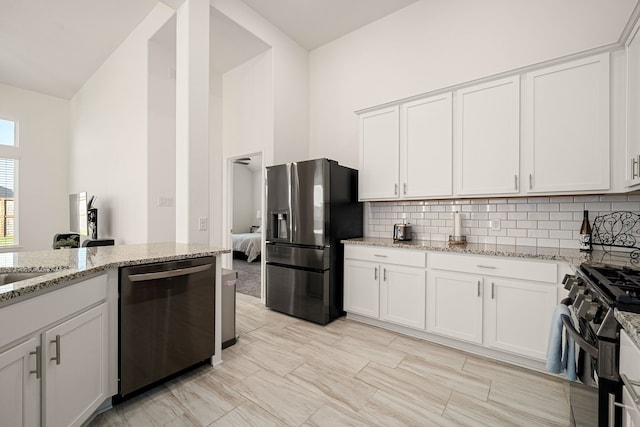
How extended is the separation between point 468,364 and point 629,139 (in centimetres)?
200

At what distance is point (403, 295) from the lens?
2.80 metres

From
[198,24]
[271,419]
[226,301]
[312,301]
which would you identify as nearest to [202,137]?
[198,24]

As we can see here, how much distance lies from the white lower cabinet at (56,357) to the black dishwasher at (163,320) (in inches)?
4.3

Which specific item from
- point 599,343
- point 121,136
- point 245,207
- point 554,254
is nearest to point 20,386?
point 599,343

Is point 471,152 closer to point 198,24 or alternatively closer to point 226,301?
point 226,301

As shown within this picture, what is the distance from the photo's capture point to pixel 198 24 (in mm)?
2758

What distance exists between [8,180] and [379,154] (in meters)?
7.47

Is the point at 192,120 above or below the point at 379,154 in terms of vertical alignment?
above

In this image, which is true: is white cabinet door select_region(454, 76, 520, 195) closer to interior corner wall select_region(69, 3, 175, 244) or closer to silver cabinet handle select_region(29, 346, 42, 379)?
silver cabinet handle select_region(29, 346, 42, 379)

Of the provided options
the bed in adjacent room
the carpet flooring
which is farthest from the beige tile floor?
the bed in adjacent room

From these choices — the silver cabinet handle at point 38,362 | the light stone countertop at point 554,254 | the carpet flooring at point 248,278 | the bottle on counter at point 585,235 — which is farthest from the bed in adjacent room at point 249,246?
the bottle on counter at point 585,235

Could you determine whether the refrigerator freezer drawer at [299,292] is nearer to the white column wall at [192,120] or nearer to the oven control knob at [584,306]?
the white column wall at [192,120]

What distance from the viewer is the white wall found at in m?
5.79

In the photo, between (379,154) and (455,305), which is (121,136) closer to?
(379,154)
